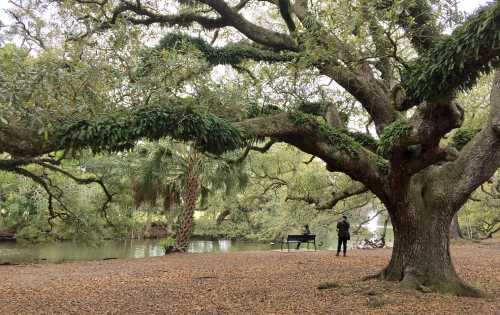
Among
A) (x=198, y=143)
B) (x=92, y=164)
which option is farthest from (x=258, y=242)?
(x=198, y=143)

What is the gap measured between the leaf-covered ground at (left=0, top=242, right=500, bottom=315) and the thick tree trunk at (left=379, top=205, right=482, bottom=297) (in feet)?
1.21

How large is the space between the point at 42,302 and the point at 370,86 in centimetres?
751

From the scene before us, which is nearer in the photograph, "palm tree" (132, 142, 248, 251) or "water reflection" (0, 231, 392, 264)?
"palm tree" (132, 142, 248, 251)

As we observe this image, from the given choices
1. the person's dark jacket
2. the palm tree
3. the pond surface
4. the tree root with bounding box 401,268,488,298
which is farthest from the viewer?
A: the pond surface

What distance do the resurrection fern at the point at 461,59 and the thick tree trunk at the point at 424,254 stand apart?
2.63 meters

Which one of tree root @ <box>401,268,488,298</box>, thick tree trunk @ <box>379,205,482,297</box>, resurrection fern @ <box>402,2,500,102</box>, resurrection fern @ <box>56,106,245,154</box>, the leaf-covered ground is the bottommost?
the leaf-covered ground

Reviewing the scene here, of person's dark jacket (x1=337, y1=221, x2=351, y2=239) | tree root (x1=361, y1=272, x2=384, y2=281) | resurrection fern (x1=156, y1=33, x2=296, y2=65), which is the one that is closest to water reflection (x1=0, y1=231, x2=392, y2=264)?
person's dark jacket (x1=337, y1=221, x2=351, y2=239)

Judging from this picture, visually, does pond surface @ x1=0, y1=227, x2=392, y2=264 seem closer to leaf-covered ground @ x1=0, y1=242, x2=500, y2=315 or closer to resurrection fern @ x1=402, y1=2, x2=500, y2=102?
leaf-covered ground @ x1=0, y1=242, x2=500, y2=315

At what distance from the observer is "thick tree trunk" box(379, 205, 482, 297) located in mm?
7391

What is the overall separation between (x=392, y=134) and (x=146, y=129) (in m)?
3.95

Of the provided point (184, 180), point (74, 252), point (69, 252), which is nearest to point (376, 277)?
point (184, 180)

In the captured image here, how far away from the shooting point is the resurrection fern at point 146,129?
5.77 metres

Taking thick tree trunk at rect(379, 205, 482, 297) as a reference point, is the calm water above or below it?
below

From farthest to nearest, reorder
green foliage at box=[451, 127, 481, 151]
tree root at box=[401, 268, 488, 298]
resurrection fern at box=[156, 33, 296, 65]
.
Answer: resurrection fern at box=[156, 33, 296, 65] < green foliage at box=[451, 127, 481, 151] < tree root at box=[401, 268, 488, 298]
